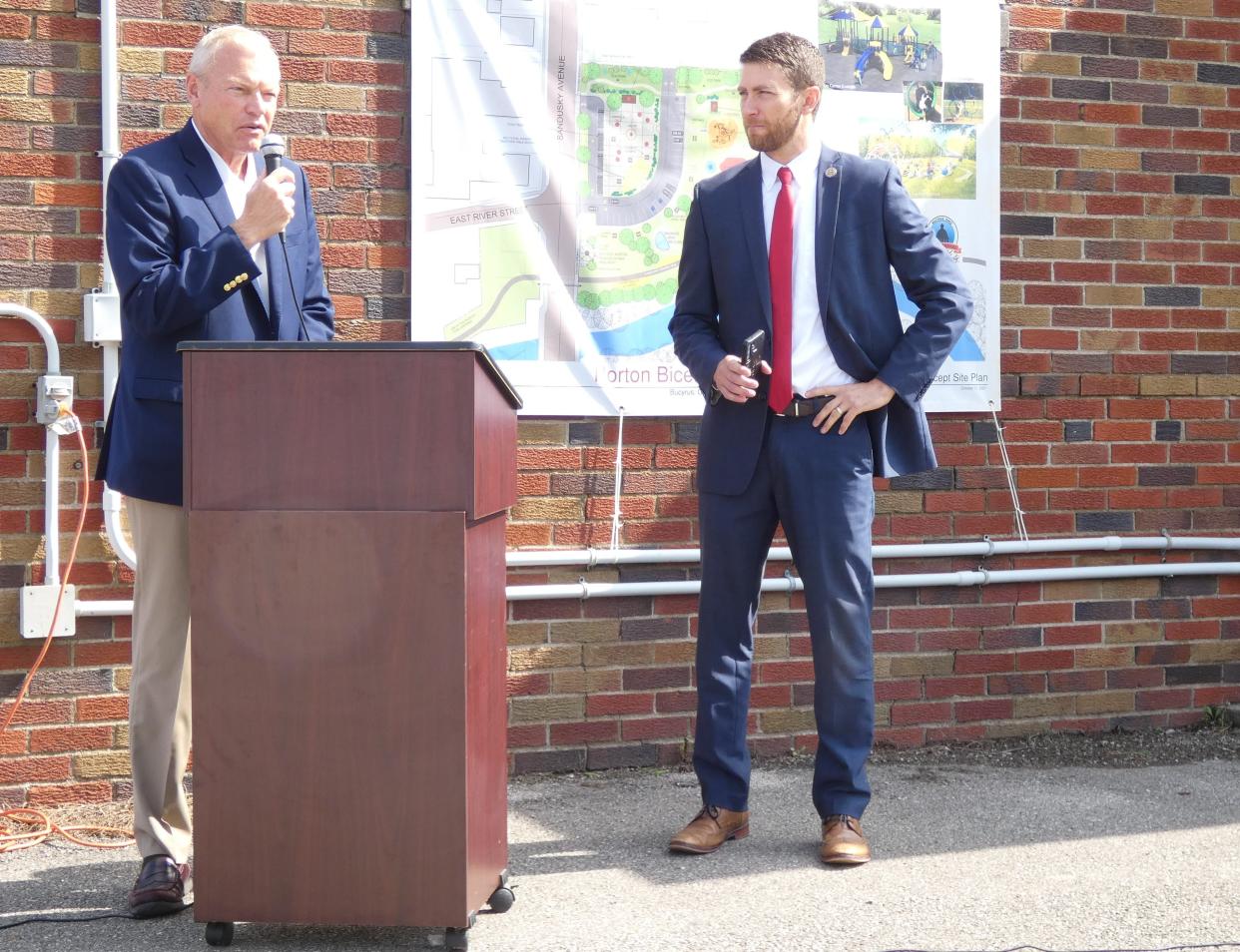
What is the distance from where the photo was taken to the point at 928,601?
16.6 feet

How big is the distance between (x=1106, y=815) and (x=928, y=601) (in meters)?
1.06

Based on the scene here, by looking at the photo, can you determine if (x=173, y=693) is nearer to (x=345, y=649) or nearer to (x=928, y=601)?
(x=345, y=649)

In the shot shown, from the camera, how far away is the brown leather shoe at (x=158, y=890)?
3297mm

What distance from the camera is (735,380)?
3.70 m

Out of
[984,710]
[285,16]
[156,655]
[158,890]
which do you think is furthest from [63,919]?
[984,710]

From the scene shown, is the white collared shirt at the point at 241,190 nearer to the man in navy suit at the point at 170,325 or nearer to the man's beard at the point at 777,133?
the man in navy suit at the point at 170,325

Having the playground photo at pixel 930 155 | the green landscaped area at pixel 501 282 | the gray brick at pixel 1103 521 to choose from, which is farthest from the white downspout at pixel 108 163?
the gray brick at pixel 1103 521

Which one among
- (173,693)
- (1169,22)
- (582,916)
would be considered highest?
(1169,22)

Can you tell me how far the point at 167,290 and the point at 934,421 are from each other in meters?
2.82

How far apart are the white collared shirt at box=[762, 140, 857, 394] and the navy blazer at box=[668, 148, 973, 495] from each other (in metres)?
0.03

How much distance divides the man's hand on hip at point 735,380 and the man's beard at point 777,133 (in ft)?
→ 1.96

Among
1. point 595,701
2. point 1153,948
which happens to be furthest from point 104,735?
point 1153,948

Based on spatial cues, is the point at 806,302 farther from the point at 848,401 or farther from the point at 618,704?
the point at 618,704

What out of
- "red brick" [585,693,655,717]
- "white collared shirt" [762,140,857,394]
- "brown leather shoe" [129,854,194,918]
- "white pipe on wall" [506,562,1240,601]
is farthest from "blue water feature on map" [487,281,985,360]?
"brown leather shoe" [129,854,194,918]
